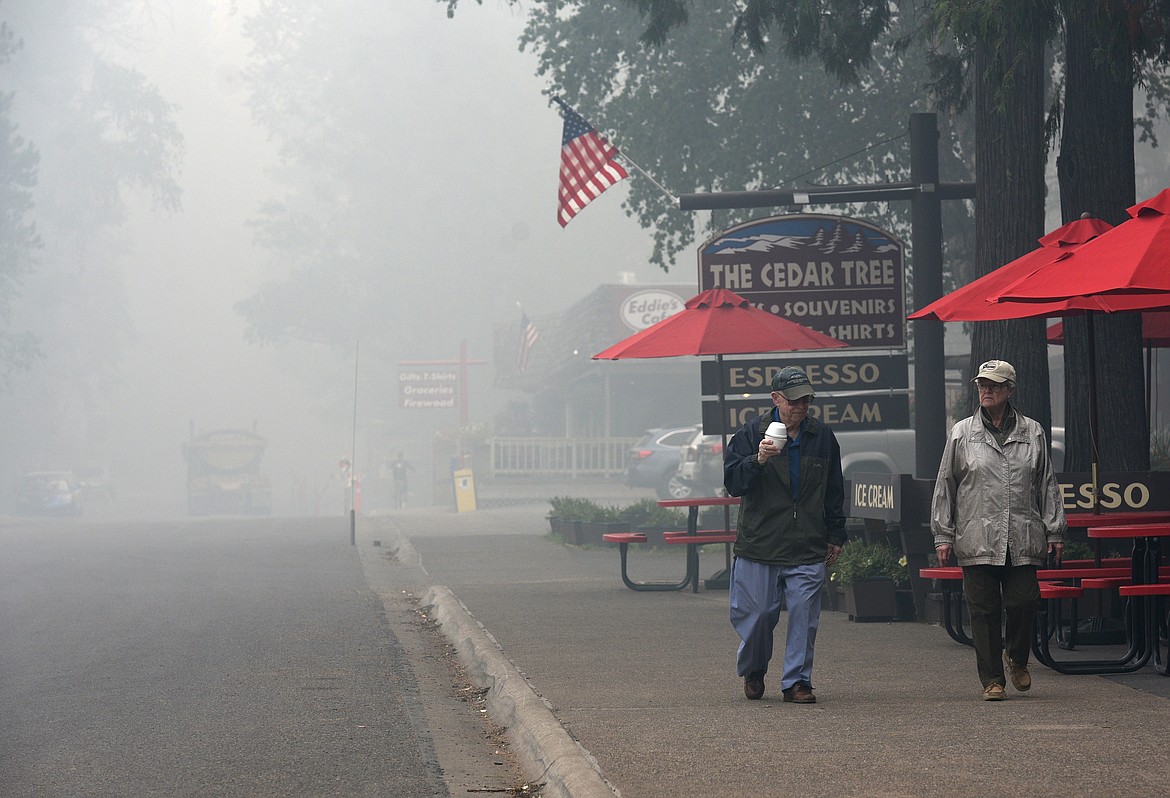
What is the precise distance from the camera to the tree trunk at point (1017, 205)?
12.6 metres

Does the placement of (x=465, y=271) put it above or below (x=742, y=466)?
above

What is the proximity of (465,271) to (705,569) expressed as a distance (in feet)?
202

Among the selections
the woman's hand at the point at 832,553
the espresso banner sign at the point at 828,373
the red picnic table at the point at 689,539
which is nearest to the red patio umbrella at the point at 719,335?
the red picnic table at the point at 689,539

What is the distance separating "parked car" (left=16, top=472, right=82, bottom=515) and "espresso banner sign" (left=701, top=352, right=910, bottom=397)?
3937cm

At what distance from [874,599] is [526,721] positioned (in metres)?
4.94

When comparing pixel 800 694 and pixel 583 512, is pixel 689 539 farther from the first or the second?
pixel 583 512

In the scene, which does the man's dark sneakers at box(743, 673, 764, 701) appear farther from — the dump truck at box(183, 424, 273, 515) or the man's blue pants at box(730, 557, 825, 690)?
the dump truck at box(183, 424, 273, 515)

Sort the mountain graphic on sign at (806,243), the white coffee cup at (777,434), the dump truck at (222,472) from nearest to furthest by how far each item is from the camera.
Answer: the white coffee cup at (777,434)
the mountain graphic on sign at (806,243)
the dump truck at (222,472)

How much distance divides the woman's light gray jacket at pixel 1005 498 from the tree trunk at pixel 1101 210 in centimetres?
445

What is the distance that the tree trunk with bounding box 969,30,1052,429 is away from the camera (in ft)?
41.3

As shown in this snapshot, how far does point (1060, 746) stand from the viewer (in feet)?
20.6

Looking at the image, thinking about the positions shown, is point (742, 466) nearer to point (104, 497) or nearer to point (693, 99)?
point (693, 99)

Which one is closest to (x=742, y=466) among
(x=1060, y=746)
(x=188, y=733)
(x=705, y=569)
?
(x=1060, y=746)

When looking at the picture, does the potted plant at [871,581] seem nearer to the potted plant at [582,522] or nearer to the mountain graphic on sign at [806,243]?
the mountain graphic on sign at [806,243]
